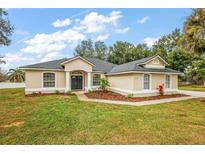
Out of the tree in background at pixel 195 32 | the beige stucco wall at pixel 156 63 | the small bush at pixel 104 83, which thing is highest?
the tree in background at pixel 195 32

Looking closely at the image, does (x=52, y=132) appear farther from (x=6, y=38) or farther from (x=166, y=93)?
(x=166, y=93)

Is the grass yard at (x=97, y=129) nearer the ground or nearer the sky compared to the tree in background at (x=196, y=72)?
nearer the ground

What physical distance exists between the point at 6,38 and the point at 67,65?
5.31m

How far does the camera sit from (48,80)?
15906mm

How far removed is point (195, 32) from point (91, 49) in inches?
1355

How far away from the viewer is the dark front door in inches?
696

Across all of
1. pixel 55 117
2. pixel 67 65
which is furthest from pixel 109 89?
pixel 55 117

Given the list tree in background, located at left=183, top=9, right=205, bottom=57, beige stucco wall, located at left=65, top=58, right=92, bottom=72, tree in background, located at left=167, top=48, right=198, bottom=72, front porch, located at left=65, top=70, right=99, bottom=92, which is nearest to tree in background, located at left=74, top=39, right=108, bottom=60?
tree in background, located at left=167, top=48, right=198, bottom=72

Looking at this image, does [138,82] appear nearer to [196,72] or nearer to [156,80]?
[156,80]

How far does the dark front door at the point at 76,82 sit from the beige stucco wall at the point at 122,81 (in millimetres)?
3012

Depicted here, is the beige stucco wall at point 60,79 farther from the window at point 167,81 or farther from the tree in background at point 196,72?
the tree in background at point 196,72

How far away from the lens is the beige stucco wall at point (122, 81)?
557 inches

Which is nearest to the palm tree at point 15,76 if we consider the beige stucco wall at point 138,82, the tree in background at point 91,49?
the tree in background at point 91,49
